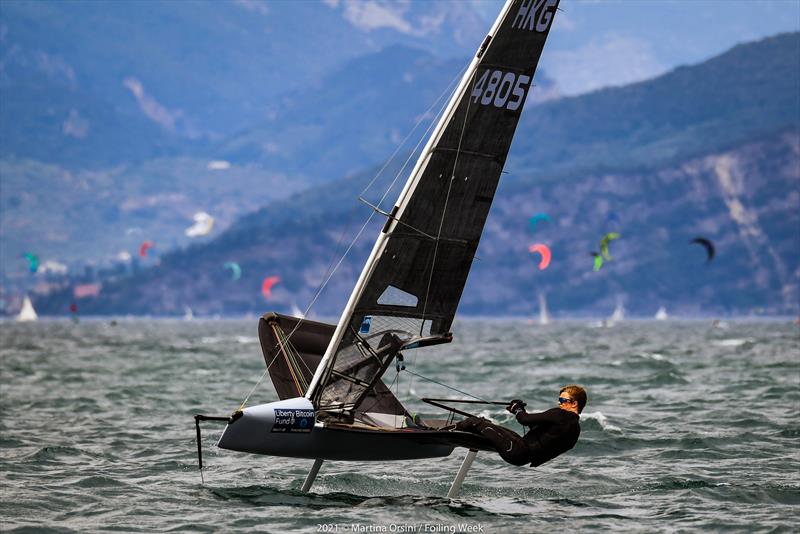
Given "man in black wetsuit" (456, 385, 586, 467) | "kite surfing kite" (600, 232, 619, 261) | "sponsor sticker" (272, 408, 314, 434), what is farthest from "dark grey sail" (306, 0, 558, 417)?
"kite surfing kite" (600, 232, 619, 261)

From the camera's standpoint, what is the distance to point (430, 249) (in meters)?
19.5

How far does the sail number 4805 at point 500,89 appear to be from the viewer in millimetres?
19062

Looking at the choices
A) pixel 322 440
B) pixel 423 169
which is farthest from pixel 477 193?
pixel 322 440

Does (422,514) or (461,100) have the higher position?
(461,100)

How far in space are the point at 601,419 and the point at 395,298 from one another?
10.3 m

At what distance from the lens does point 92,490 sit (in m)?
19.2

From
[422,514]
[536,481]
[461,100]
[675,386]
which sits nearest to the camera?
[422,514]

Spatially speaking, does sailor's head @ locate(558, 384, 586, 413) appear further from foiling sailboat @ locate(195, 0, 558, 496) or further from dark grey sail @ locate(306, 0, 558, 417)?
dark grey sail @ locate(306, 0, 558, 417)

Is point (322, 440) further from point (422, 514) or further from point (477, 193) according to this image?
point (477, 193)

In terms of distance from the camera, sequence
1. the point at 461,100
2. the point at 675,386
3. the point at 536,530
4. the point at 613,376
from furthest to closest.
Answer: the point at 613,376 → the point at 675,386 → the point at 461,100 → the point at 536,530

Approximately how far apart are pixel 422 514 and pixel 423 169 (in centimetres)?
495

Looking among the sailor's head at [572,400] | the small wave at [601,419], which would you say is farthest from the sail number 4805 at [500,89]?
the small wave at [601,419]

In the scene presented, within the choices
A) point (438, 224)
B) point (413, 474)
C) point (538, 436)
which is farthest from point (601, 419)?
point (538, 436)

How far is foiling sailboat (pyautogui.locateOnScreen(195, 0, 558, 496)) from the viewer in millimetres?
18875
